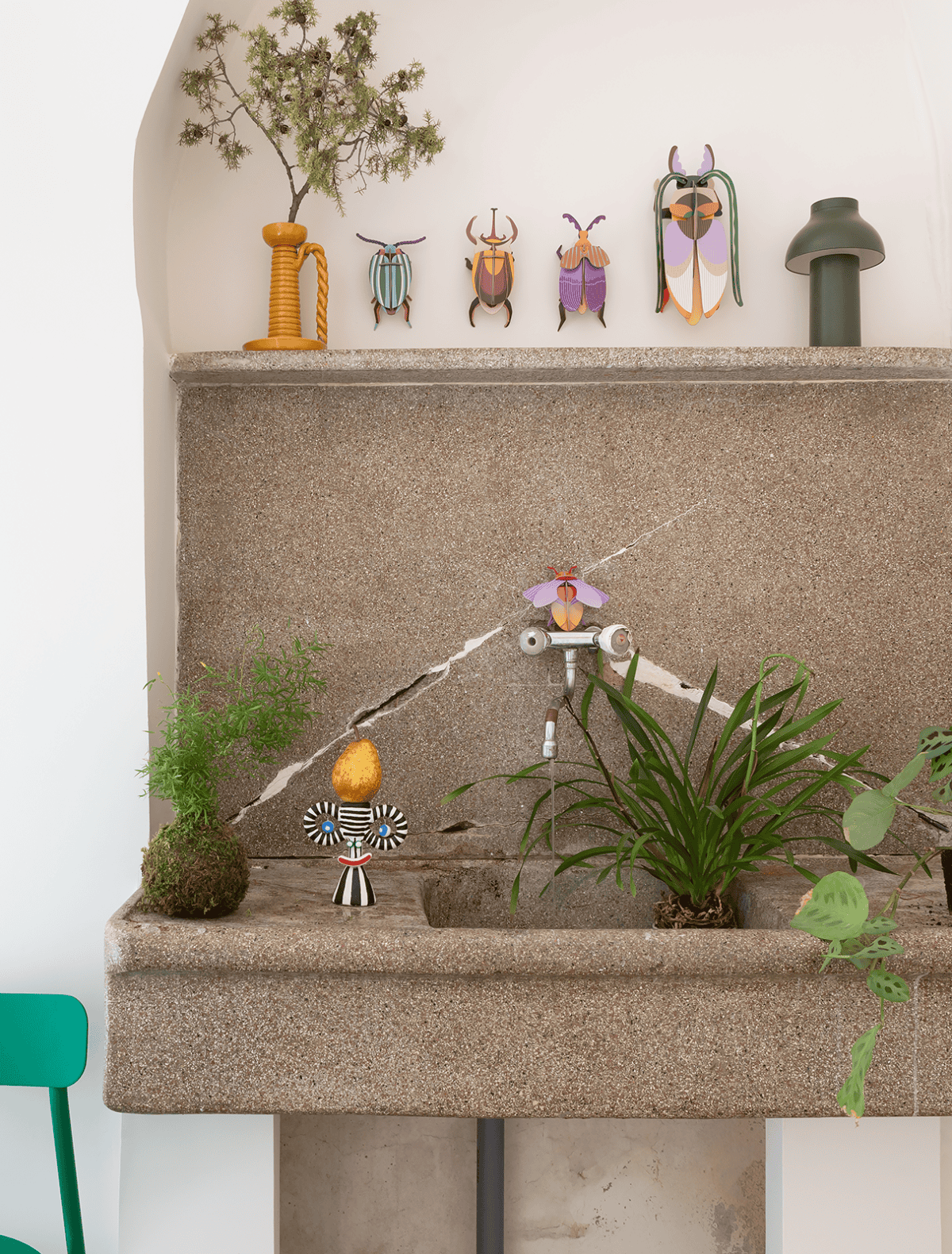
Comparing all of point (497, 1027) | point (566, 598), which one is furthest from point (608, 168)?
point (497, 1027)

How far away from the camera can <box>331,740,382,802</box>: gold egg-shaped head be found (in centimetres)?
123

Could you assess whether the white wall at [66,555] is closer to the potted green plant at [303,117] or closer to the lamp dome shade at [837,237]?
the potted green plant at [303,117]

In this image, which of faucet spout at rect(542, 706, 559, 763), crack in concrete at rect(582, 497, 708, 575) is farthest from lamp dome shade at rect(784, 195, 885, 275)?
faucet spout at rect(542, 706, 559, 763)

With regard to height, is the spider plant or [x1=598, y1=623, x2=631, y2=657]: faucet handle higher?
[x1=598, y1=623, x2=631, y2=657]: faucet handle

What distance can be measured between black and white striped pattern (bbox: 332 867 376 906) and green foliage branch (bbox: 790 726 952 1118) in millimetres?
608

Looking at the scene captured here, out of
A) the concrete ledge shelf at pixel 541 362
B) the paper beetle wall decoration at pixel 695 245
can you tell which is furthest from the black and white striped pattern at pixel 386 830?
the paper beetle wall decoration at pixel 695 245

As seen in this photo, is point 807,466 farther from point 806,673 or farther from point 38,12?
point 38,12

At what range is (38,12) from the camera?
1.33 meters

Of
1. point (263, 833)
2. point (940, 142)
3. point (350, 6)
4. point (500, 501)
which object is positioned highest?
point (350, 6)

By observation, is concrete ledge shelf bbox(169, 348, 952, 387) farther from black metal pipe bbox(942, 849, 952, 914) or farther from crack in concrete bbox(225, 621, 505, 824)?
black metal pipe bbox(942, 849, 952, 914)

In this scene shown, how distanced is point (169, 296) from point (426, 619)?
0.74 meters

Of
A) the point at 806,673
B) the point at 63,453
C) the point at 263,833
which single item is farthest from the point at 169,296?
the point at 806,673

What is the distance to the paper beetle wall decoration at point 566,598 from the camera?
1.42 meters

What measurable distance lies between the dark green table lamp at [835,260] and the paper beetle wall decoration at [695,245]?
124mm
